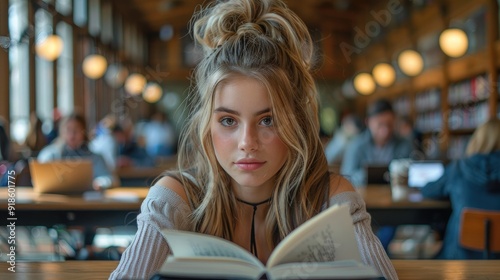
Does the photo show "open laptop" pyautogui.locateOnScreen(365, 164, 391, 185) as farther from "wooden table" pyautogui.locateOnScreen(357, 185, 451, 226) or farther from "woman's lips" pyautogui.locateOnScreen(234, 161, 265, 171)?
"woman's lips" pyautogui.locateOnScreen(234, 161, 265, 171)

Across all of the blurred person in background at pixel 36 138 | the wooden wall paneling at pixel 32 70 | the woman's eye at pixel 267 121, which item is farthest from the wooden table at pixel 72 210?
the wooden wall paneling at pixel 32 70

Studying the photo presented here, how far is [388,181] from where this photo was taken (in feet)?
15.1

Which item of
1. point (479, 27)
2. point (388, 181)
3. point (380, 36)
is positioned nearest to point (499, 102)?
point (479, 27)

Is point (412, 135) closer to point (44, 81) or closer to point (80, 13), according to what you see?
point (44, 81)

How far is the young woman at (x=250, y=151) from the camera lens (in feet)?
4.66

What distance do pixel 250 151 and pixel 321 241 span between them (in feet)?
1.08

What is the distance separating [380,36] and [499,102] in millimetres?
7697

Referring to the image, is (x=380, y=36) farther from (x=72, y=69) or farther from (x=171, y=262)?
(x=171, y=262)

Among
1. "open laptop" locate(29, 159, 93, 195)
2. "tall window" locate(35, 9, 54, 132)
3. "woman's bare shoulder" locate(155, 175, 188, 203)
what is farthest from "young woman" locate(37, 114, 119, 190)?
"woman's bare shoulder" locate(155, 175, 188, 203)

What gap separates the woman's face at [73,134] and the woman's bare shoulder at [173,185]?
3.81 metres

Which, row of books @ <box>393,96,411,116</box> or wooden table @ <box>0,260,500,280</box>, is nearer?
wooden table @ <box>0,260,500,280</box>

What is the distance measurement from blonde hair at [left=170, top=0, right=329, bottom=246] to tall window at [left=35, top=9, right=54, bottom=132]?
7.50m

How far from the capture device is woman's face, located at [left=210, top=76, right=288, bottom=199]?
4.63ft

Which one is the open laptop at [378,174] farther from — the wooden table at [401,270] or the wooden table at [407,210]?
the wooden table at [401,270]
